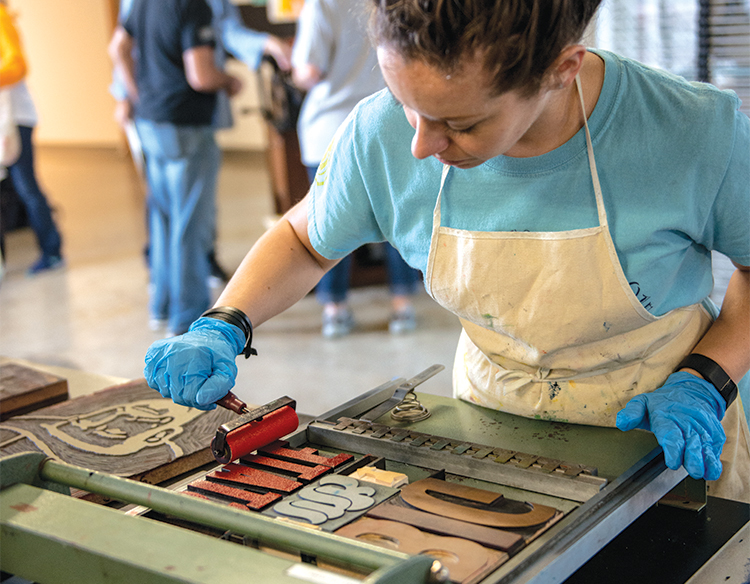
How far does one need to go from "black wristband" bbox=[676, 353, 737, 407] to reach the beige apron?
4cm

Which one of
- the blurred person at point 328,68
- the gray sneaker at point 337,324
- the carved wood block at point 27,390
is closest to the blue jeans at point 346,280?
the gray sneaker at point 337,324

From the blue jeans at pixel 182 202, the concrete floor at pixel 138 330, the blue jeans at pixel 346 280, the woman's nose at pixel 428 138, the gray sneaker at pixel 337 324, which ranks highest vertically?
the woman's nose at pixel 428 138

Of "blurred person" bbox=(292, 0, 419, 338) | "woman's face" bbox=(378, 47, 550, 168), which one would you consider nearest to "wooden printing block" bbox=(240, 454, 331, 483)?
"woman's face" bbox=(378, 47, 550, 168)

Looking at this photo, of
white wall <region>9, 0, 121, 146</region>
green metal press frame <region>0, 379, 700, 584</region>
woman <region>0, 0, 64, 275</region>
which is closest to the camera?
green metal press frame <region>0, 379, 700, 584</region>

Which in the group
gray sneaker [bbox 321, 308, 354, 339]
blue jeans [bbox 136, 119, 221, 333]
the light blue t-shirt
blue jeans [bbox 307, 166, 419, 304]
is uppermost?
the light blue t-shirt

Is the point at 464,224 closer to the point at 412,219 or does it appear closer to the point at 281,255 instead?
the point at 412,219

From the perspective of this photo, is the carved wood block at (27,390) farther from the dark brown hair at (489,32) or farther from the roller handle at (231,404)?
the dark brown hair at (489,32)

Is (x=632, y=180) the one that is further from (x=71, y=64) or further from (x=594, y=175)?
(x=71, y=64)

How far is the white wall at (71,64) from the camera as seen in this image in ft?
29.0

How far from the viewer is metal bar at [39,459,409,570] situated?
0.69 m

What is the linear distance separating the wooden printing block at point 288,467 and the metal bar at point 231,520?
0.15 meters

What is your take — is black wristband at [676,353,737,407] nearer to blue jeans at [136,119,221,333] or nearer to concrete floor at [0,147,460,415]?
concrete floor at [0,147,460,415]

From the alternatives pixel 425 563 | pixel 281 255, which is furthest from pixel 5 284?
pixel 425 563

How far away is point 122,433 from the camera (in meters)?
1.25
